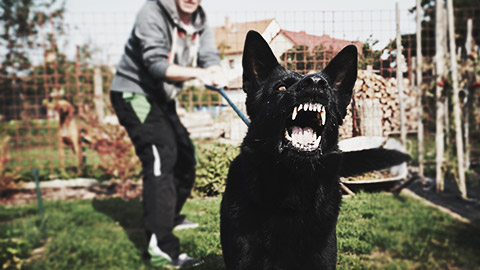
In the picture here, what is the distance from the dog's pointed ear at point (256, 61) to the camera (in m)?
1.18

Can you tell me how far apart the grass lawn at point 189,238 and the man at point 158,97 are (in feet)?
0.90

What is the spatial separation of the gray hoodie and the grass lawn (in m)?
1.03

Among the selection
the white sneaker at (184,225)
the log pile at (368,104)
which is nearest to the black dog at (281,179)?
the log pile at (368,104)

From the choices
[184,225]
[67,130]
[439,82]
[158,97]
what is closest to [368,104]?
[158,97]

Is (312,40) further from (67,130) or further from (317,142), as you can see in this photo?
(67,130)

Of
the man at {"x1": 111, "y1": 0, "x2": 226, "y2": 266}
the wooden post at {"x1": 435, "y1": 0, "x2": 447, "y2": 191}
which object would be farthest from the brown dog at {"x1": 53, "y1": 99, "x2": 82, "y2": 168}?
the wooden post at {"x1": 435, "y1": 0, "x2": 447, "y2": 191}

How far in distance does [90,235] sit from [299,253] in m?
3.14

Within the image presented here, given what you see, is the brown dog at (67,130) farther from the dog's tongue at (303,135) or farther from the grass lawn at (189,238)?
the dog's tongue at (303,135)

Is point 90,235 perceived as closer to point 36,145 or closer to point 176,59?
point 176,59

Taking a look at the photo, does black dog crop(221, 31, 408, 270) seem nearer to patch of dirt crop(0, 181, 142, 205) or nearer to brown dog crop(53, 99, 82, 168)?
patch of dirt crop(0, 181, 142, 205)

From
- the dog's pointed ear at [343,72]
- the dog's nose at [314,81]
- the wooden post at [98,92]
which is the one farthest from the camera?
the wooden post at [98,92]

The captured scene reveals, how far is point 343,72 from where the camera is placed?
4.00 ft

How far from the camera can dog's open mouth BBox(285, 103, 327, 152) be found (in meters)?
1.13

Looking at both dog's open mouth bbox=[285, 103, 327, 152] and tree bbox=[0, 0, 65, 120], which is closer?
dog's open mouth bbox=[285, 103, 327, 152]
